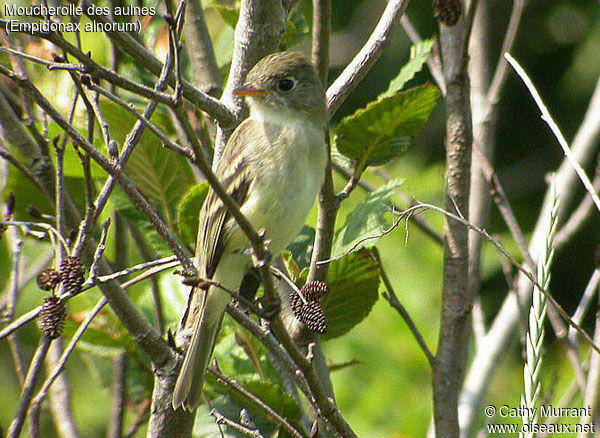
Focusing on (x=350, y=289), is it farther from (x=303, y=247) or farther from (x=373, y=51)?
(x=373, y=51)

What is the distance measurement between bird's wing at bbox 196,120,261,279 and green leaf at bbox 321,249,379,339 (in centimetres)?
37

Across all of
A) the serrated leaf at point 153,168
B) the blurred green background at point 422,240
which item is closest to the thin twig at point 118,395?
the blurred green background at point 422,240

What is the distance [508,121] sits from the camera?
8.46 metres

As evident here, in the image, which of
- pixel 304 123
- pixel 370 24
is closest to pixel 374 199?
pixel 304 123

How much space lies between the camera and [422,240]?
4.83m

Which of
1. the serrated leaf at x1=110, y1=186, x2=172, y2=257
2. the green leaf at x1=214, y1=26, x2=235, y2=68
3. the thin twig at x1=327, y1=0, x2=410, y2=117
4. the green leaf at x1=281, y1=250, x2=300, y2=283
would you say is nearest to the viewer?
the thin twig at x1=327, y1=0, x2=410, y2=117

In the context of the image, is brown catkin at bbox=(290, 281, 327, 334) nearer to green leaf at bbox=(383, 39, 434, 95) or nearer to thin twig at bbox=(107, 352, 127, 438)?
green leaf at bbox=(383, 39, 434, 95)

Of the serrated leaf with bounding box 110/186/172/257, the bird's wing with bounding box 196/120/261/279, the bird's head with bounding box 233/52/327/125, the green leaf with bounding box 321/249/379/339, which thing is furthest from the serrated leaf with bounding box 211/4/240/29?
the green leaf with bounding box 321/249/379/339

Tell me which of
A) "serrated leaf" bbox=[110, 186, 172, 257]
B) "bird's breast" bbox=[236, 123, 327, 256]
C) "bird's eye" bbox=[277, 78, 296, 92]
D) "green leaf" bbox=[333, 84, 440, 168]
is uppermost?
"bird's eye" bbox=[277, 78, 296, 92]

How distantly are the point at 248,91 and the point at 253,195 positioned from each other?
335mm

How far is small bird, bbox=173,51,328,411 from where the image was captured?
8.03ft

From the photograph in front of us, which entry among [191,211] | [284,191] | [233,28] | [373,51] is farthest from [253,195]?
[233,28]

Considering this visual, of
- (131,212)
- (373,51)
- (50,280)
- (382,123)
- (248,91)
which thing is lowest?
(131,212)

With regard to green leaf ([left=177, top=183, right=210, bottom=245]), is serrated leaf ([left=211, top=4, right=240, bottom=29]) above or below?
above
